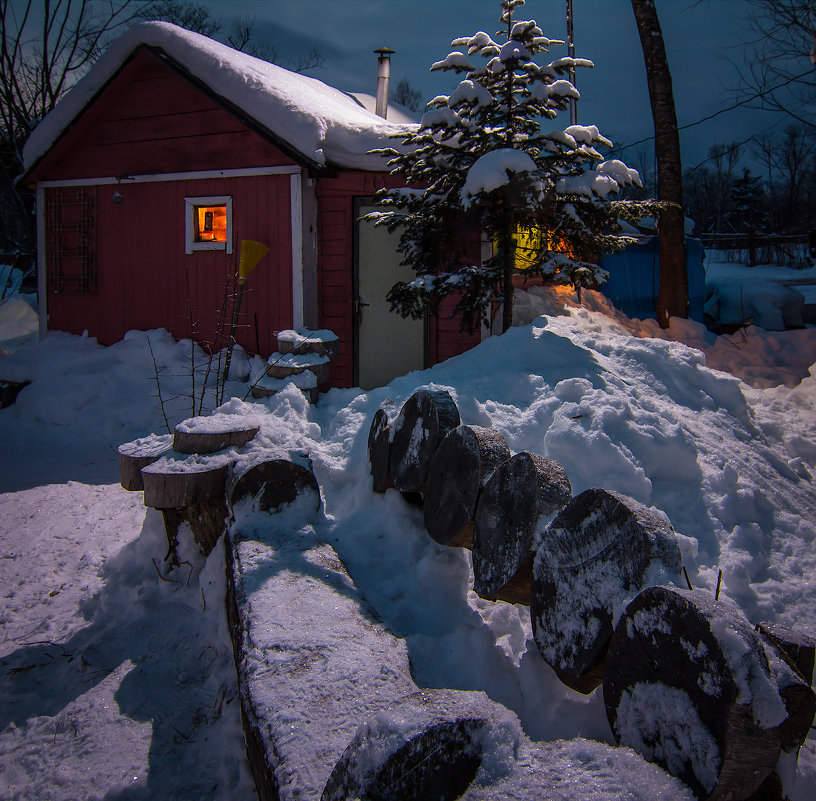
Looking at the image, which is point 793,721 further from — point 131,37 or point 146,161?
point 131,37

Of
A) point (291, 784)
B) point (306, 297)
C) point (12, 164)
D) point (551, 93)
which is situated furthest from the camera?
point (12, 164)

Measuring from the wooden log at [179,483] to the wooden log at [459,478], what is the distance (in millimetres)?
1132

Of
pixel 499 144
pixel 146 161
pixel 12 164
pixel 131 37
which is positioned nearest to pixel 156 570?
pixel 499 144

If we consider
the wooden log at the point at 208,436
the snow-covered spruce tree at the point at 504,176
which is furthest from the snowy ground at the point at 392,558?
the snow-covered spruce tree at the point at 504,176

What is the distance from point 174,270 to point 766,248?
28836mm

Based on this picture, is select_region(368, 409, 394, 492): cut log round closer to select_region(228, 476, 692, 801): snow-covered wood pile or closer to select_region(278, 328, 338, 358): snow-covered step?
select_region(228, 476, 692, 801): snow-covered wood pile

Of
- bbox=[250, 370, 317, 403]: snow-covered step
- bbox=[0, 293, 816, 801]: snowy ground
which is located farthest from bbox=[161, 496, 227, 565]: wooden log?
bbox=[250, 370, 317, 403]: snow-covered step

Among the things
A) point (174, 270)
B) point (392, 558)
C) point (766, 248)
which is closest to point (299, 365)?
point (392, 558)

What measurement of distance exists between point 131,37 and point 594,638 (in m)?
9.34

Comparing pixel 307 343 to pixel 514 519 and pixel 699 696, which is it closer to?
pixel 514 519

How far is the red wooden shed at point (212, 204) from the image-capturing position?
24.4ft

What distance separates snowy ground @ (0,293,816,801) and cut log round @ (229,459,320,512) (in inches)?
14.3

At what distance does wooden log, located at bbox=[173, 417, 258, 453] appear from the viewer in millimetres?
3188

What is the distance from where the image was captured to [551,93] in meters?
5.29
